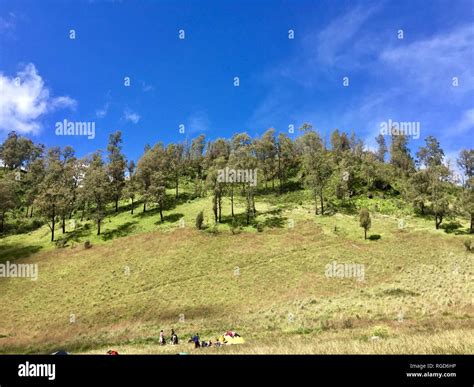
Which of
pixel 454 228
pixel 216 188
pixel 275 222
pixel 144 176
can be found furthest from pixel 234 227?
pixel 454 228

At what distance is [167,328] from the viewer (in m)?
39.9

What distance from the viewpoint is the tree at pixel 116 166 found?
102369 millimetres

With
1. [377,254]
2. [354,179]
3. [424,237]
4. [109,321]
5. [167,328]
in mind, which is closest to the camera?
[167,328]

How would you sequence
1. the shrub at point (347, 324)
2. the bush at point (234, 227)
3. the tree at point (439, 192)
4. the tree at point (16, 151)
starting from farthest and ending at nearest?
the tree at point (16, 151)
the bush at point (234, 227)
the tree at point (439, 192)
the shrub at point (347, 324)

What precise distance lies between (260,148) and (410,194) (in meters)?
47.6

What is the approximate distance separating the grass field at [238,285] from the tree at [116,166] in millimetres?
14420

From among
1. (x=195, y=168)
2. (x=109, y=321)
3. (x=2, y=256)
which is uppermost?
(x=195, y=168)

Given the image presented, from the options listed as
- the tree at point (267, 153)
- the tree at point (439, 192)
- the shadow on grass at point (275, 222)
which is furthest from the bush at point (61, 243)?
the tree at point (439, 192)

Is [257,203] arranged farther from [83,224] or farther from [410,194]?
[83,224]

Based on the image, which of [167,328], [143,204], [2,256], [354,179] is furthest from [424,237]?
[2,256]

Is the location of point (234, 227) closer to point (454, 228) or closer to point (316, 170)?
point (316, 170)

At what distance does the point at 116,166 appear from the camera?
109750 millimetres

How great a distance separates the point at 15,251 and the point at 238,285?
54.3 meters

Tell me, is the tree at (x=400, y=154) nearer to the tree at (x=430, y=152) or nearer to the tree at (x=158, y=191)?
the tree at (x=430, y=152)
